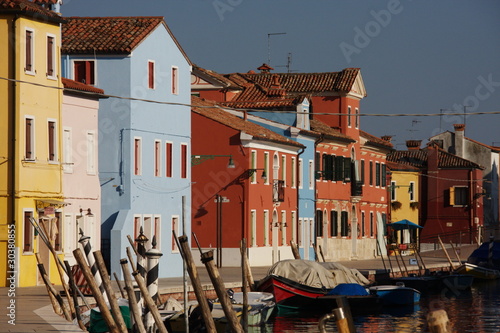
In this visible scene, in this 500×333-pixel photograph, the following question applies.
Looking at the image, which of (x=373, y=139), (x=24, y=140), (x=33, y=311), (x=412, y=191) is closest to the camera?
(x=33, y=311)

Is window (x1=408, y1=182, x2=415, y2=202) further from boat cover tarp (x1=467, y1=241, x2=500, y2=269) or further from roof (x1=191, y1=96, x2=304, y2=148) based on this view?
roof (x1=191, y1=96, x2=304, y2=148)

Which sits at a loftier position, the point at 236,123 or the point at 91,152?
the point at 236,123

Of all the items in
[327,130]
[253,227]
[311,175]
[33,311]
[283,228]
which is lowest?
[33,311]

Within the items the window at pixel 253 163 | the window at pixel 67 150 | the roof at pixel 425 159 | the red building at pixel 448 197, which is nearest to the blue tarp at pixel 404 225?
the window at pixel 253 163

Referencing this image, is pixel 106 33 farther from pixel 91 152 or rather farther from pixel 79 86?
pixel 91 152

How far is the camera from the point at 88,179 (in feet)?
125

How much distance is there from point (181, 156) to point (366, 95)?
2345 cm

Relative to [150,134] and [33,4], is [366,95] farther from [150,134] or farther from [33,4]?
[33,4]

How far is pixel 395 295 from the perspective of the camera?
38.6 meters

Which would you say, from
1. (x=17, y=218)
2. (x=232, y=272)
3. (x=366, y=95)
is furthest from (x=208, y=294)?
(x=366, y=95)

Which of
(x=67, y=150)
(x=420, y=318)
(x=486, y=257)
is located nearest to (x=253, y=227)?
(x=486, y=257)

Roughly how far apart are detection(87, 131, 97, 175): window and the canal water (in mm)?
8576

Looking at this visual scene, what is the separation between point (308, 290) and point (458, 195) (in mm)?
47353

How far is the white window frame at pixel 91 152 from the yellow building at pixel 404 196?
130 feet
